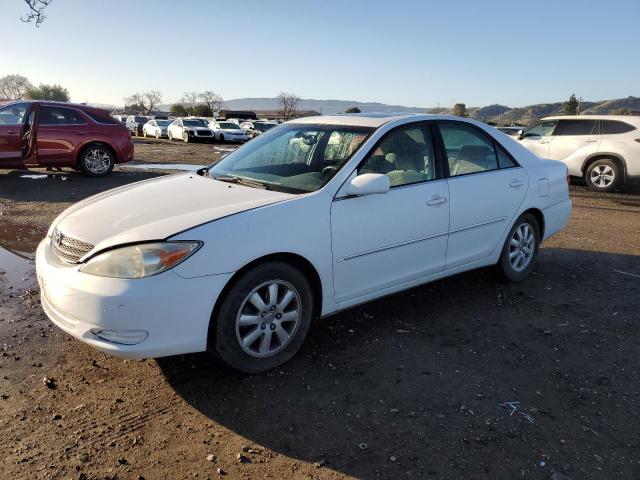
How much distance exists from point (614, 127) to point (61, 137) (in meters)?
12.0

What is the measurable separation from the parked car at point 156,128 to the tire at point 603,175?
28.1 m

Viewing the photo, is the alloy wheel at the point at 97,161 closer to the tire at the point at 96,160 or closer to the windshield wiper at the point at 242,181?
the tire at the point at 96,160

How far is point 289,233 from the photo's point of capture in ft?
10.2

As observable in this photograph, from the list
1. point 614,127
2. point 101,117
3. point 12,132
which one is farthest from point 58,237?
point 614,127

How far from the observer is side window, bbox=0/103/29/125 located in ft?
34.2

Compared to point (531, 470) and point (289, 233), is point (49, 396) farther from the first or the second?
point (531, 470)

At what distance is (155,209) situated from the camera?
10.7 ft

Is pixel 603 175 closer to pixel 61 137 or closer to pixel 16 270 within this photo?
pixel 16 270

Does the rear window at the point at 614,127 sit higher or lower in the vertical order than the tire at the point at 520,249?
higher

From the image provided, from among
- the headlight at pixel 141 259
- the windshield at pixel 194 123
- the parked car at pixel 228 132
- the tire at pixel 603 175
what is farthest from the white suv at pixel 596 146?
the windshield at pixel 194 123

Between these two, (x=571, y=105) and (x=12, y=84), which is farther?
(x=12, y=84)

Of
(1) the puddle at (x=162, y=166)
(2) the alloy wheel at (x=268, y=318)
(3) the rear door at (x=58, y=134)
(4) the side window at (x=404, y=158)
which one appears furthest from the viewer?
(1) the puddle at (x=162, y=166)

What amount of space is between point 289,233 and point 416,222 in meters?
1.15

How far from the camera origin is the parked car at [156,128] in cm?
3409
